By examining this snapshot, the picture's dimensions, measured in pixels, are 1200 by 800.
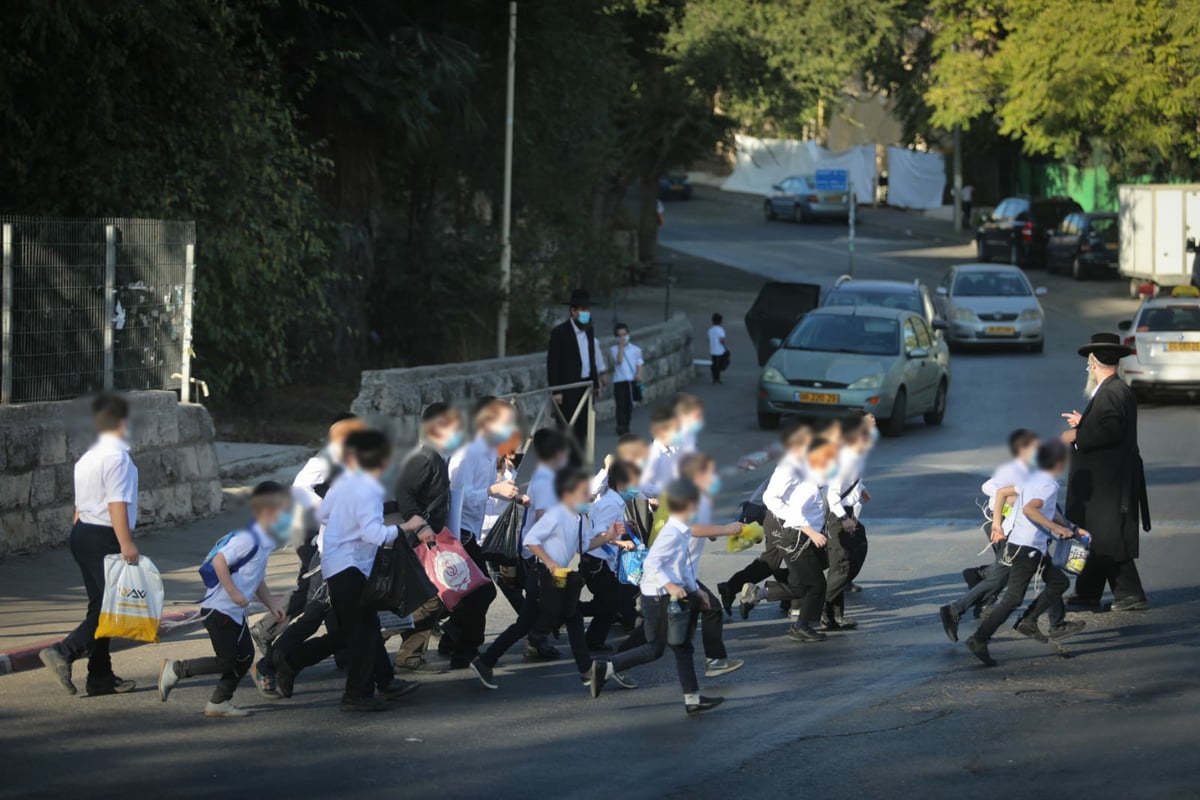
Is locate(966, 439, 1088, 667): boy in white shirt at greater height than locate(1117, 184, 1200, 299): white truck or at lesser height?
lesser

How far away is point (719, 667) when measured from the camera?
366 inches

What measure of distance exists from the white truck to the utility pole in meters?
17.7

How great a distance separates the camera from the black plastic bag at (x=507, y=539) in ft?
32.0

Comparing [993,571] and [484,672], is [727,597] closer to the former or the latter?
[993,571]

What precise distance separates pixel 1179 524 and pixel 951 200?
5073cm

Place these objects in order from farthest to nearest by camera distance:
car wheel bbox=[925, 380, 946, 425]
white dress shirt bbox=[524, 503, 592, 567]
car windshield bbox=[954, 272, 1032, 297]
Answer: car windshield bbox=[954, 272, 1032, 297]
car wheel bbox=[925, 380, 946, 425]
white dress shirt bbox=[524, 503, 592, 567]

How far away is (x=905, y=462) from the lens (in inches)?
714

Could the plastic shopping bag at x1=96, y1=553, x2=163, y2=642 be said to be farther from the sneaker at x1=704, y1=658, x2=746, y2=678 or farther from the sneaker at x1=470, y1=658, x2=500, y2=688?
the sneaker at x1=704, y1=658, x2=746, y2=678

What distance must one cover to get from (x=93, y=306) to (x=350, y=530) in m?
5.94

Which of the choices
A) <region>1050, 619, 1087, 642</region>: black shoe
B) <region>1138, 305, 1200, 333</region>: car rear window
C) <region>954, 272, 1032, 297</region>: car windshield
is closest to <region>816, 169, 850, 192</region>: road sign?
<region>954, 272, 1032, 297</region>: car windshield

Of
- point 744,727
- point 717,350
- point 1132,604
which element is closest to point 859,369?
point 1132,604

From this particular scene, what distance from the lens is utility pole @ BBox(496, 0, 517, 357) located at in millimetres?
22812

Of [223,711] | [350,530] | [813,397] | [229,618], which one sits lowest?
[223,711]

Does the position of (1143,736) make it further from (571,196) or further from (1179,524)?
(571,196)
